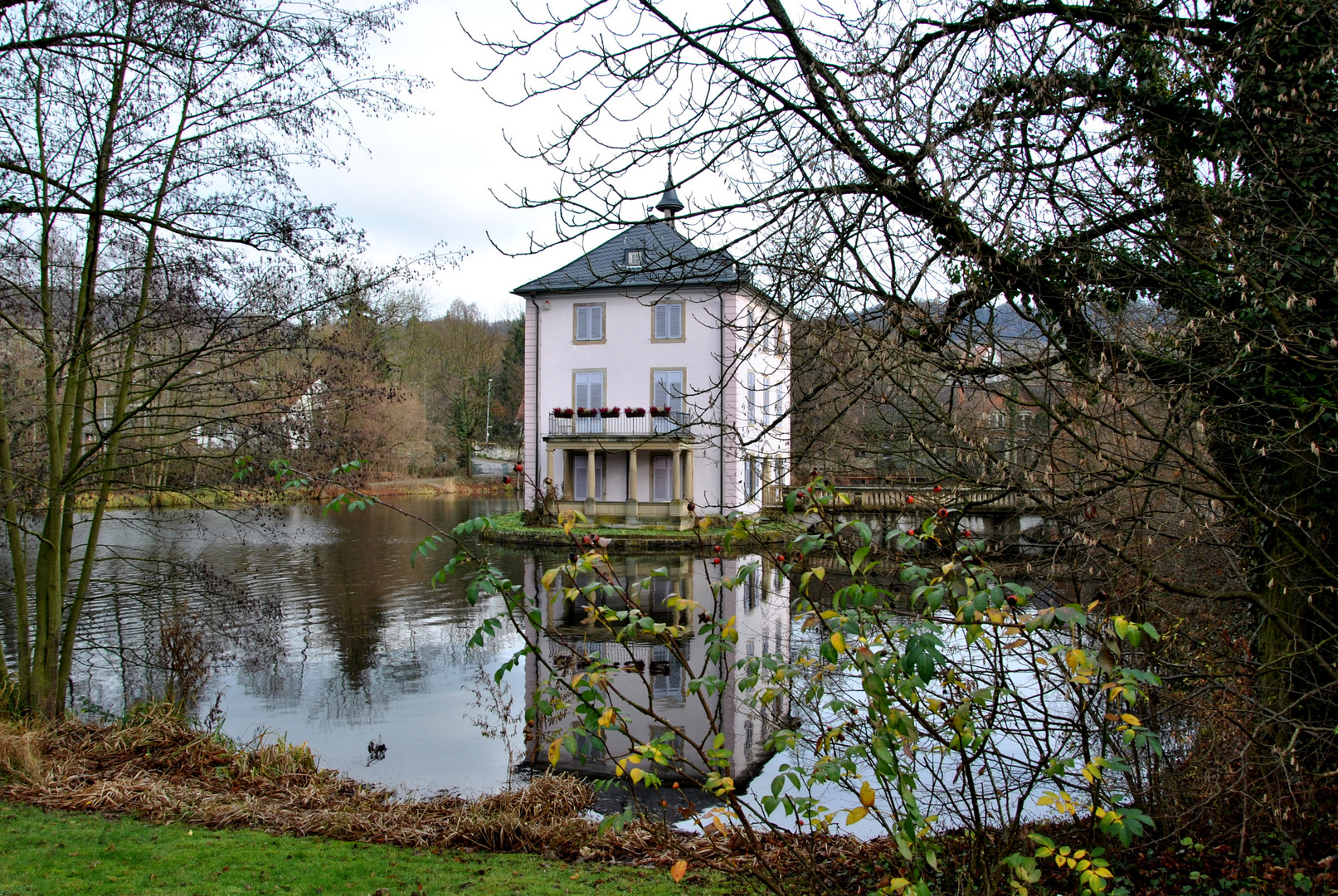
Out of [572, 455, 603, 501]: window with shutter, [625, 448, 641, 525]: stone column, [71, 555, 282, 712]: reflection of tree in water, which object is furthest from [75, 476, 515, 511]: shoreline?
[625, 448, 641, 525]: stone column

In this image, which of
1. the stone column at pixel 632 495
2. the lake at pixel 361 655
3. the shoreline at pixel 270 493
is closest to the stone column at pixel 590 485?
the stone column at pixel 632 495

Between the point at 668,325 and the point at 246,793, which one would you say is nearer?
the point at 246,793

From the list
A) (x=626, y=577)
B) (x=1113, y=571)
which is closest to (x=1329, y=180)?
(x=1113, y=571)

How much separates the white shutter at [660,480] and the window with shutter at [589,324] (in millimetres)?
3895

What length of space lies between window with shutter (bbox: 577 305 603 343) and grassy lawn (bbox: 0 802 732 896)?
21.5m

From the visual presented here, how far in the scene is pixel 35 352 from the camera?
7199mm

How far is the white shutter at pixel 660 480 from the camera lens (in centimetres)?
2581

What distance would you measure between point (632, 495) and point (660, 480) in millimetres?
1827

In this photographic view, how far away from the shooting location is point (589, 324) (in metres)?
25.8

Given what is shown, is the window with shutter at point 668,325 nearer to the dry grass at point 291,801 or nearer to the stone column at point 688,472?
the stone column at point 688,472

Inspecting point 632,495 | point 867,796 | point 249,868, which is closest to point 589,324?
point 632,495

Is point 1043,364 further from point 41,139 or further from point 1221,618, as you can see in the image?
point 41,139

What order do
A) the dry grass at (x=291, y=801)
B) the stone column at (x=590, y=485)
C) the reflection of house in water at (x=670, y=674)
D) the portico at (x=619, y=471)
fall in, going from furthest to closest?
A: the stone column at (x=590, y=485), the portico at (x=619, y=471), the dry grass at (x=291, y=801), the reflection of house in water at (x=670, y=674)

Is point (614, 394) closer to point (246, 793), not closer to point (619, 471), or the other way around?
point (619, 471)
